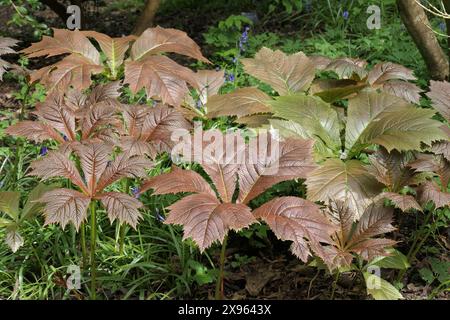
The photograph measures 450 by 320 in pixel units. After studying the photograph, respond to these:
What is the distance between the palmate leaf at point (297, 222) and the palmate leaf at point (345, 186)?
0.62 feet

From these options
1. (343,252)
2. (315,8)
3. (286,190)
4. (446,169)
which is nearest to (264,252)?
(286,190)

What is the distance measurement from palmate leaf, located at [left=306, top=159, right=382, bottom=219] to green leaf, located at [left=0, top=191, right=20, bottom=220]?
1.09 m

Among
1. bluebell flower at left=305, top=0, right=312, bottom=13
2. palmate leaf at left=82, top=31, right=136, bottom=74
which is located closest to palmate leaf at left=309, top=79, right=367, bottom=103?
palmate leaf at left=82, top=31, right=136, bottom=74

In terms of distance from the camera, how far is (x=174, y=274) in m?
2.23

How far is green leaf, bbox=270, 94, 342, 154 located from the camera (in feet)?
7.36

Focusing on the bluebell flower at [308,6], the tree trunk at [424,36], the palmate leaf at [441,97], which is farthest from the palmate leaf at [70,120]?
the bluebell flower at [308,6]

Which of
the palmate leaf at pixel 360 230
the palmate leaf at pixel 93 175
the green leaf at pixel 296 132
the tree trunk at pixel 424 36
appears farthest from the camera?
the tree trunk at pixel 424 36

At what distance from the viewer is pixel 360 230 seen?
2004mm

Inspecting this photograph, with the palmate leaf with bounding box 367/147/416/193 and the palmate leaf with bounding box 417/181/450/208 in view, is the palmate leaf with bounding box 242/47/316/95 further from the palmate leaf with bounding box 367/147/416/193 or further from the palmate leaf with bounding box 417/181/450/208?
the palmate leaf with bounding box 417/181/450/208

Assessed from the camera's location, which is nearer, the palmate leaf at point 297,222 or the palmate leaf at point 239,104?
the palmate leaf at point 297,222

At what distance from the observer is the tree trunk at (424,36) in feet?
10.2

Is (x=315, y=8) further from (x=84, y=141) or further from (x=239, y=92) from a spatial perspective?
(x=84, y=141)

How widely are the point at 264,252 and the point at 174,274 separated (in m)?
0.46

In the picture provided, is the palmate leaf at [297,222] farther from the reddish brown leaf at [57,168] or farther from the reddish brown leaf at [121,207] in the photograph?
the reddish brown leaf at [57,168]
